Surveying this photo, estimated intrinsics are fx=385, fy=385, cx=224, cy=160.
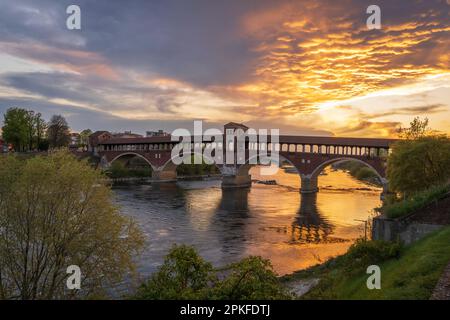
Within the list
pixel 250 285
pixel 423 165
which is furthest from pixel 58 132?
pixel 250 285

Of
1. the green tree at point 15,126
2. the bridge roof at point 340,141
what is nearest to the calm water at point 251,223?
the bridge roof at point 340,141

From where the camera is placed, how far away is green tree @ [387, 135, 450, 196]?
32.5 m

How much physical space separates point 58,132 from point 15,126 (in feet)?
62.9

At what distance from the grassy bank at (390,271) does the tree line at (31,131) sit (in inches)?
2881

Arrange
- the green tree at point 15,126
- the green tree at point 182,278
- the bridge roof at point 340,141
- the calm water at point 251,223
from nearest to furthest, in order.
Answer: the green tree at point 182,278, the calm water at point 251,223, the bridge roof at point 340,141, the green tree at point 15,126

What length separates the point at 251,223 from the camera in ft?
137

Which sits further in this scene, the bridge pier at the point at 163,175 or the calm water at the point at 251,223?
the bridge pier at the point at 163,175

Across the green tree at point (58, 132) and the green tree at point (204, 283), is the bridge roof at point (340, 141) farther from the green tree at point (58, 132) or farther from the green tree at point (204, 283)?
the green tree at point (58, 132)

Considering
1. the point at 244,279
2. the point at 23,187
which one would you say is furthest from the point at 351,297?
the point at 23,187

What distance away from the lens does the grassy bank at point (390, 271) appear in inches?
485

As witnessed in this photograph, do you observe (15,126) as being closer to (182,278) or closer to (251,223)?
(251,223)

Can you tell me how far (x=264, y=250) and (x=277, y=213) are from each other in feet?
57.8
